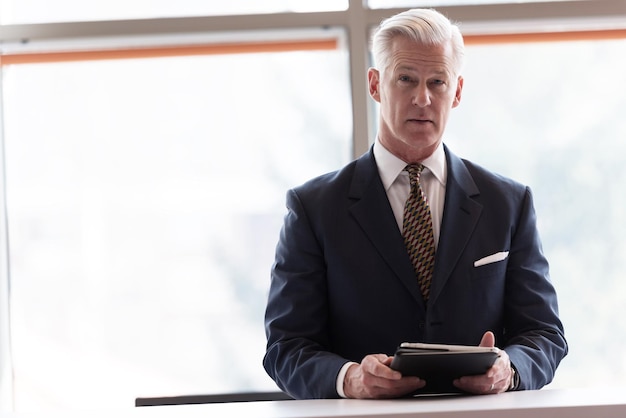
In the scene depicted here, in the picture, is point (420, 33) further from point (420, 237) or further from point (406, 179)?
point (420, 237)

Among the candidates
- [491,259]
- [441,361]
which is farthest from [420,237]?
[441,361]

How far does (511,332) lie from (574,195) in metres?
1.72

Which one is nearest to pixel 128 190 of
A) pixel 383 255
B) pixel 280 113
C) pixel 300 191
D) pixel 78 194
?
pixel 78 194

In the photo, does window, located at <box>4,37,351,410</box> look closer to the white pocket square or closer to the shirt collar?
the shirt collar

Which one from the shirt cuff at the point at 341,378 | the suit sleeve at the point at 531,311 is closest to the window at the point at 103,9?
the suit sleeve at the point at 531,311

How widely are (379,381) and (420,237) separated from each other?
0.59 metres

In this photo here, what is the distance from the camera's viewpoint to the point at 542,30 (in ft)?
12.7

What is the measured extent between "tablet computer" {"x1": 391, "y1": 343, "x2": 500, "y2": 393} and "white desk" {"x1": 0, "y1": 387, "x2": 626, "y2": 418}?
0.15 feet

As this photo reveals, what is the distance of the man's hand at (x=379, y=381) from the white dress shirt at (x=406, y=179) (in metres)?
0.61

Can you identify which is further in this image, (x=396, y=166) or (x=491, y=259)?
(x=396, y=166)

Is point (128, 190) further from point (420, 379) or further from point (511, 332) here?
point (420, 379)

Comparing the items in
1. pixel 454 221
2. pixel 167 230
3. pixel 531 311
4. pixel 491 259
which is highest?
pixel 167 230

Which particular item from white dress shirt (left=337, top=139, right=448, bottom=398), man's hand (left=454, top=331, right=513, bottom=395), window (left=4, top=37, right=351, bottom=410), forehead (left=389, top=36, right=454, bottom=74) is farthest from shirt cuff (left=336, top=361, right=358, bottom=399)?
window (left=4, top=37, right=351, bottom=410)

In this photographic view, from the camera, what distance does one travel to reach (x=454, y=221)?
7.73 feet
